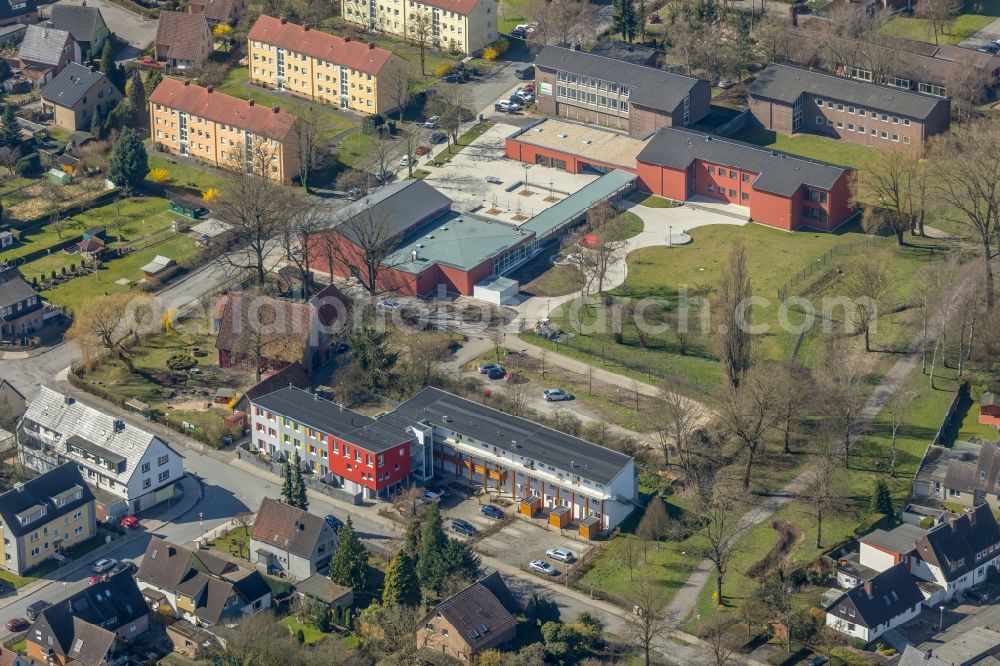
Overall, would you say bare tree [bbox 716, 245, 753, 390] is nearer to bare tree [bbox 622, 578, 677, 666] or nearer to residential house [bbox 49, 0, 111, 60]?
bare tree [bbox 622, 578, 677, 666]

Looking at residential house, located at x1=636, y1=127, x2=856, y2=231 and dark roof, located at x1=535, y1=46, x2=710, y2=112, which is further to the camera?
dark roof, located at x1=535, y1=46, x2=710, y2=112

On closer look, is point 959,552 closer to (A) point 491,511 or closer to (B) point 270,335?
(A) point 491,511

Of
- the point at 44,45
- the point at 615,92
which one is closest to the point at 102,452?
the point at 615,92

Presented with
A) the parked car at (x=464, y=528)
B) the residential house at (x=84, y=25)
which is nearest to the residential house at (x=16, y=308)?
the parked car at (x=464, y=528)

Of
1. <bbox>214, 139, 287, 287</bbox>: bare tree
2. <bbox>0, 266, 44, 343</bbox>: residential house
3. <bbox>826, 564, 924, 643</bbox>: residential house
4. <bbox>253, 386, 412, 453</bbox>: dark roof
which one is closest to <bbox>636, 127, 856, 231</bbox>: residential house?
<bbox>214, 139, 287, 287</bbox>: bare tree

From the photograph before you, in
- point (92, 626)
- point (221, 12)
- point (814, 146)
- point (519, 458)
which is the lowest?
point (92, 626)

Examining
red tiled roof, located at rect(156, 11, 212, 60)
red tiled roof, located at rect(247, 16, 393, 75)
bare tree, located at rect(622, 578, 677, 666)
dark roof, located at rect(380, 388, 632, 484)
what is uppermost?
red tiled roof, located at rect(247, 16, 393, 75)
